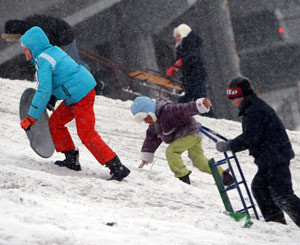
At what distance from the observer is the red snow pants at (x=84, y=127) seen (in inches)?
194

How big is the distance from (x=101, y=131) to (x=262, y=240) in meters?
5.30

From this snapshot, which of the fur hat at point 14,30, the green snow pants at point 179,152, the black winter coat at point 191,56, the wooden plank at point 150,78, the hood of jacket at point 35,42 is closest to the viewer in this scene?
the hood of jacket at point 35,42

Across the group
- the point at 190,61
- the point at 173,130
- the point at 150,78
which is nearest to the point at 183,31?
the point at 190,61

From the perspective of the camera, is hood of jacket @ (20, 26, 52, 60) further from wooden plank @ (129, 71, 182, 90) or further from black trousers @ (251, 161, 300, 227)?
wooden plank @ (129, 71, 182, 90)

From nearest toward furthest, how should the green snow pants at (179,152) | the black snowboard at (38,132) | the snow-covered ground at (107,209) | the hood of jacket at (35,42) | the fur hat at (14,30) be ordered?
the snow-covered ground at (107,209), the hood of jacket at (35,42), the black snowboard at (38,132), the green snow pants at (179,152), the fur hat at (14,30)

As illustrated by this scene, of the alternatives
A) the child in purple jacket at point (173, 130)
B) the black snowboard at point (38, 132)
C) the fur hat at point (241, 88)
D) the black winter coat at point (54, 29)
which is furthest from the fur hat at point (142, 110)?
the black winter coat at point (54, 29)

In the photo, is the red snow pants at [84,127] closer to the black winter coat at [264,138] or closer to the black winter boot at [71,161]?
the black winter boot at [71,161]

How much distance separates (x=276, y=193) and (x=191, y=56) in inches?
225

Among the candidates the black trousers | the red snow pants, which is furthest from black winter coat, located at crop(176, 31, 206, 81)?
the black trousers

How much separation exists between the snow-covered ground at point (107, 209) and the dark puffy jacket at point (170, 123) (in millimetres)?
424

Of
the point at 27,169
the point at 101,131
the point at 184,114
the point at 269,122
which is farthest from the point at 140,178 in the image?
the point at 101,131

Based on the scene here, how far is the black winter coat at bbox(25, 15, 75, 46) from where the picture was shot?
7.07 meters

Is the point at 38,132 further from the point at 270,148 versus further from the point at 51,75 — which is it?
the point at 270,148

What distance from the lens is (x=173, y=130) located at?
18.2 ft
